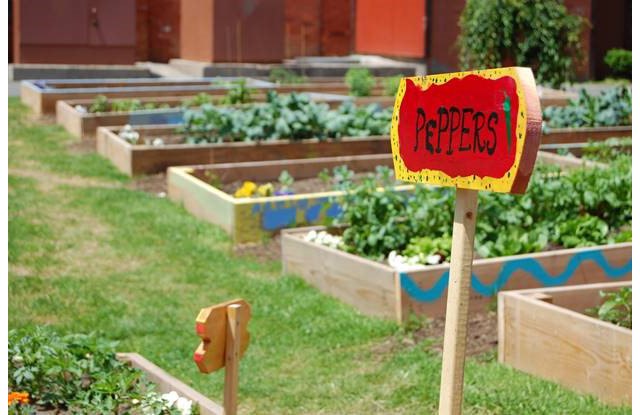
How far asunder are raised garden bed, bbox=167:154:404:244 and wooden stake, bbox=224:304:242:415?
426 centimetres

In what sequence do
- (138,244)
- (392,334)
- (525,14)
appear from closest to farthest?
(392,334) < (138,244) < (525,14)

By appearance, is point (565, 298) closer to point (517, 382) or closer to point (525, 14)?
point (517, 382)

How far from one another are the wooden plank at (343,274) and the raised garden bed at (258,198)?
863 mm

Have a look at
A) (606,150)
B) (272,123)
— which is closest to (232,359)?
(606,150)

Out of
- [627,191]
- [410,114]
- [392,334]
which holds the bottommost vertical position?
A: [392,334]

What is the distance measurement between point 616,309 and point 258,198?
3.69 m

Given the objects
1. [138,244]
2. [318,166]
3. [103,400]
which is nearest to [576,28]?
[318,166]

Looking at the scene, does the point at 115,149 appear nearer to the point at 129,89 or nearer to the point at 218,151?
the point at 218,151

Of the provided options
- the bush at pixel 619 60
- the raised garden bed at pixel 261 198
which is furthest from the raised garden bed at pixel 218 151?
the bush at pixel 619 60

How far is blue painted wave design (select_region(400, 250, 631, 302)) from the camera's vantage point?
626 centimetres

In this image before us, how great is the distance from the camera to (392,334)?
6090 mm

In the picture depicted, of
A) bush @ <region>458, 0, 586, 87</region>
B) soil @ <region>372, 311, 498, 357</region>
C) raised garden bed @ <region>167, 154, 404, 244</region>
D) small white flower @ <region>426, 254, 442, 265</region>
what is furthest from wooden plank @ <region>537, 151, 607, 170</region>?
bush @ <region>458, 0, 586, 87</region>

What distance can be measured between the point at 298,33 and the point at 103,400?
28.1 meters

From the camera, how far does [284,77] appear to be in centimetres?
1986
